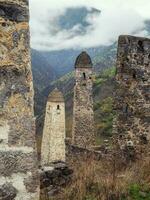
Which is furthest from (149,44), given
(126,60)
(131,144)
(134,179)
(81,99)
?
(81,99)

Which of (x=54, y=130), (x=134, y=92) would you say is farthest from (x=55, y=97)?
(x=134, y=92)

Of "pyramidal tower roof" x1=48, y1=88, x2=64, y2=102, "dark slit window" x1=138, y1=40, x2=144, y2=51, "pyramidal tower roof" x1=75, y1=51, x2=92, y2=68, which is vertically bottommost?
"pyramidal tower roof" x1=48, y1=88, x2=64, y2=102

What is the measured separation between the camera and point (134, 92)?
18.0m

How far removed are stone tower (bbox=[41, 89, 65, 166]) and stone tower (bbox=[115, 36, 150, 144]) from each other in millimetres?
13441

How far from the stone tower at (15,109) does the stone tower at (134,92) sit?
495 inches

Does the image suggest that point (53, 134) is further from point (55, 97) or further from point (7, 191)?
→ point (7, 191)

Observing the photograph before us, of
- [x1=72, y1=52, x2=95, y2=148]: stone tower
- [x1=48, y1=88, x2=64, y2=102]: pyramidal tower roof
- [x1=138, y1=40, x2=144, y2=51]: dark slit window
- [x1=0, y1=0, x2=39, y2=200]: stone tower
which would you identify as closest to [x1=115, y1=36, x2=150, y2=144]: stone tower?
[x1=138, y1=40, x2=144, y2=51]: dark slit window

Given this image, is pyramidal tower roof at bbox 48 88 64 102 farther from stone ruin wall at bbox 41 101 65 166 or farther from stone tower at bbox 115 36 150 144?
stone tower at bbox 115 36 150 144

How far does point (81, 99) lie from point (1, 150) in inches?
1146

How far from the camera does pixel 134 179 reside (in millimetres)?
11234

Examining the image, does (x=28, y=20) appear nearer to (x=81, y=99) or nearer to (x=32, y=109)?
(x=32, y=109)

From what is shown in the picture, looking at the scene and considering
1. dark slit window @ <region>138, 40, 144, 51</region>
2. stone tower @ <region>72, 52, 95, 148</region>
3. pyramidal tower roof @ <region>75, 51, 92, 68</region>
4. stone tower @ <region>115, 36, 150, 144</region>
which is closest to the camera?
dark slit window @ <region>138, 40, 144, 51</region>

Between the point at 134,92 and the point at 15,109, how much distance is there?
12.8 metres

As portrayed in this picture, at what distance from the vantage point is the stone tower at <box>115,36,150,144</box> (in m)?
17.8
